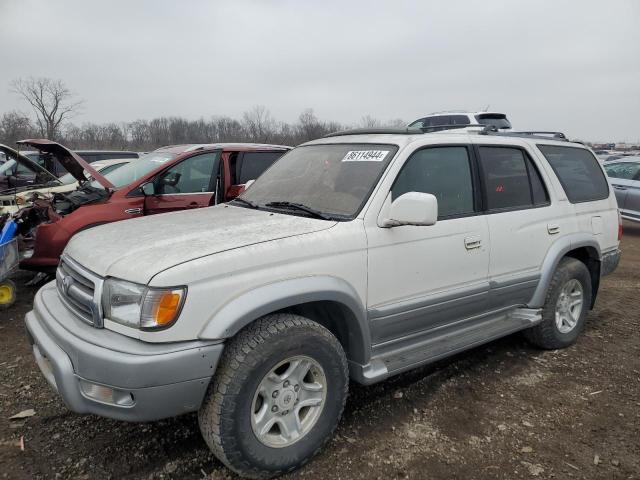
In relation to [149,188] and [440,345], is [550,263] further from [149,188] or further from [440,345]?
[149,188]

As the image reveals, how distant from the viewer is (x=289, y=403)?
2.51 meters

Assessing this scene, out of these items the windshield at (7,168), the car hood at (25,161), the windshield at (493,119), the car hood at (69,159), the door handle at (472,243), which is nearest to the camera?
the door handle at (472,243)

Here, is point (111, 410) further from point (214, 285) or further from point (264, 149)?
point (264, 149)

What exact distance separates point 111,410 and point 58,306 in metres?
0.89

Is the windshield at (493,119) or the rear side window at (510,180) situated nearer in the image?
the rear side window at (510,180)

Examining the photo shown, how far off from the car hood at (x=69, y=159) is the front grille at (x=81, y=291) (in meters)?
3.15

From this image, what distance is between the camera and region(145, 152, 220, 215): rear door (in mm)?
5820

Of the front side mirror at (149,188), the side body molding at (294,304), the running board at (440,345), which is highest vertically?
the front side mirror at (149,188)

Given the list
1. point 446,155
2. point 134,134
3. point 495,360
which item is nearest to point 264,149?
point 446,155

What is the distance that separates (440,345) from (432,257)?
638 mm

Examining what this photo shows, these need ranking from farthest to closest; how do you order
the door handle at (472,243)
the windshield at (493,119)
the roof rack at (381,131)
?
the windshield at (493,119)
the roof rack at (381,131)
the door handle at (472,243)

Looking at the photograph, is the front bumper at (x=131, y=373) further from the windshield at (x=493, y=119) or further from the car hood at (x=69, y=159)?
the windshield at (x=493, y=119)

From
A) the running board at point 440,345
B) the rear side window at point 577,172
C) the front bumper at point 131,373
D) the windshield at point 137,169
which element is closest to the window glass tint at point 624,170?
the rear side window at point 577,172

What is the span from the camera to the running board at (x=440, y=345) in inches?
111
